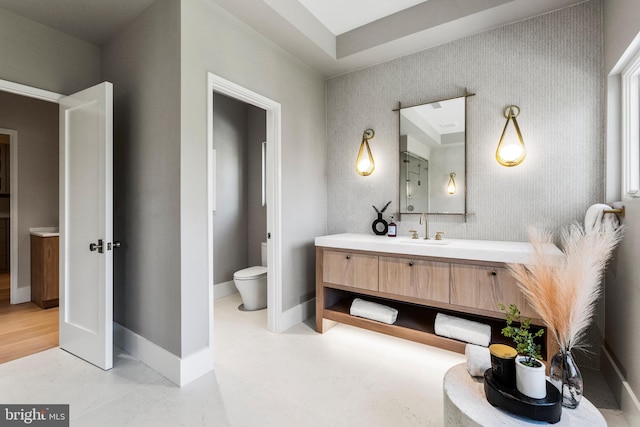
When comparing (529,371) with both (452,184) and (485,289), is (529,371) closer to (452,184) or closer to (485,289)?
(485,289)

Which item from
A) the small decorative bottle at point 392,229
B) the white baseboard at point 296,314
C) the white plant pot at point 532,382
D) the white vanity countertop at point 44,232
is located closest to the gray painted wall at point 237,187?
the white baseboard at point 296,314

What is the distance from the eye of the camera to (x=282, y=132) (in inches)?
110

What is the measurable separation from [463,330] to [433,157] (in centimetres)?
144

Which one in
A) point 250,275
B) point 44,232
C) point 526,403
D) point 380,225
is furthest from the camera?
point 44,232

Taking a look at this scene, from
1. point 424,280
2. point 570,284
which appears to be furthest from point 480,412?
point 424,280

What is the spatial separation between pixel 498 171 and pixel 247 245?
126 inches

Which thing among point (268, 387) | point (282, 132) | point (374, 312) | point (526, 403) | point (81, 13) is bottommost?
point (268, 387)

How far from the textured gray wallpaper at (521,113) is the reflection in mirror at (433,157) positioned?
7 cm

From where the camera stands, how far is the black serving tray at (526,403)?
3.64 feet

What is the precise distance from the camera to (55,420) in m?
1.65

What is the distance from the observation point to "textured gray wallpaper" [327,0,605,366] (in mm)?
2105

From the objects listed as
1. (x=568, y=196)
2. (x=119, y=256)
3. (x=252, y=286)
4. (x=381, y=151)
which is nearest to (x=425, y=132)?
(x=381, y=151)

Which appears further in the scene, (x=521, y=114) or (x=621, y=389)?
(x=521, y=114)

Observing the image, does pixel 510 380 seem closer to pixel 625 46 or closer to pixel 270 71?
pixel 625 46
